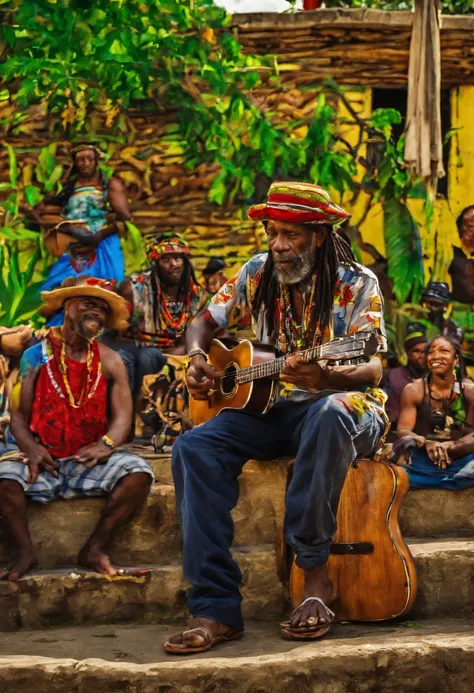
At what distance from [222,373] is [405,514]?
1229 millimetres

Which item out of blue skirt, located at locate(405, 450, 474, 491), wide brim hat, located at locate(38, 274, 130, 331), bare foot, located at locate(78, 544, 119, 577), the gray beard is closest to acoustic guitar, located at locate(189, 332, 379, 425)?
the gray beard

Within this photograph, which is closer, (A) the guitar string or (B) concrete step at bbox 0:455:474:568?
(A) the guitar string

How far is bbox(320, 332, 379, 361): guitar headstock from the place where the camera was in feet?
13.9

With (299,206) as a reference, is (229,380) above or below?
below

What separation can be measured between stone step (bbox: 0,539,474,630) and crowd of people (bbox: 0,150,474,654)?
4.9 inches

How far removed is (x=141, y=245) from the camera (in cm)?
777

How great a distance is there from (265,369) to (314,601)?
0.95 metres

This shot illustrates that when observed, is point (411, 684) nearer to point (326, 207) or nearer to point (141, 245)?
point (326, 207)

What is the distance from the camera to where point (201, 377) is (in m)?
4.93

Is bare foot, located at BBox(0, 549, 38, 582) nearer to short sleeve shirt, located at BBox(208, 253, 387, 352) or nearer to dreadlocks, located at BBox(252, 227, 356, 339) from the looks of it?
short sleeve shirt, located at BBox(208, 253, 387, 352)

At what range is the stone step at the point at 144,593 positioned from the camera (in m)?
4.71

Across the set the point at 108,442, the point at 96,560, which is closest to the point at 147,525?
the point at 96,560

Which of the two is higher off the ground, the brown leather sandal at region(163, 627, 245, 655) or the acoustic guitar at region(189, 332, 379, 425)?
the acoustic guitar at region(189, 332, 379, 425)

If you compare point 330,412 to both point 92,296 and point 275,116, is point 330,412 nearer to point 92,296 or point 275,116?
point 92,296
